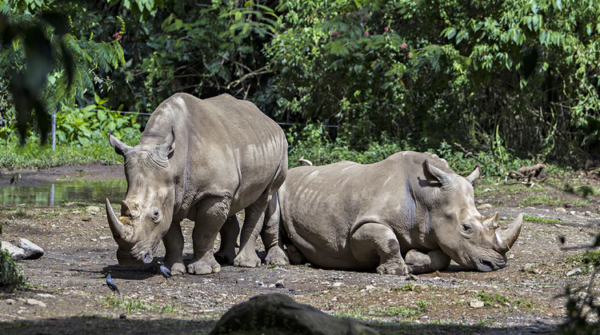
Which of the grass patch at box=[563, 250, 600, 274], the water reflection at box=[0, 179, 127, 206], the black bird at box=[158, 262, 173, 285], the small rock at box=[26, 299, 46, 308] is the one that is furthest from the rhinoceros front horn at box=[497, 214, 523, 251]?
the water reflection at box=[0, 179, 127, 206]

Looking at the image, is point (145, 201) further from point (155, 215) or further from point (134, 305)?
Result: point (134, 305)

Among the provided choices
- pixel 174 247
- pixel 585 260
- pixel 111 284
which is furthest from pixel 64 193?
pixel 585 260

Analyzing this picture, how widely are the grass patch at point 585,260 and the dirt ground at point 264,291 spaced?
4 centimetres

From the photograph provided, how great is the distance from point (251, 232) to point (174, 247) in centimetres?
117

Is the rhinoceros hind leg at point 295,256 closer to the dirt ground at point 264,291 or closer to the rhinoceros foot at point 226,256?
the dirt ground at point 264,291

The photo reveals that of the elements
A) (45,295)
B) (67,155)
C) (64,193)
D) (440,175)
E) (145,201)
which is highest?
(440,175)

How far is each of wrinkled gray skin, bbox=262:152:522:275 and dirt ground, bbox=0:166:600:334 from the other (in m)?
0.23

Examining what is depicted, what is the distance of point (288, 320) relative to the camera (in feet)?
13.4

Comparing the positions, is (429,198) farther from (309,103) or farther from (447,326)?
(309,103)

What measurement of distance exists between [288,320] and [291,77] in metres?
12.9

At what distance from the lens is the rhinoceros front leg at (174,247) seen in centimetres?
727

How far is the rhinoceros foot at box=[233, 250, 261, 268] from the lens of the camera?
8109 mm

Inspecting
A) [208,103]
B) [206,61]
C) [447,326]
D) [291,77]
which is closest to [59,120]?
[206,61]

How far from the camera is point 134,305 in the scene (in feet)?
18.4
